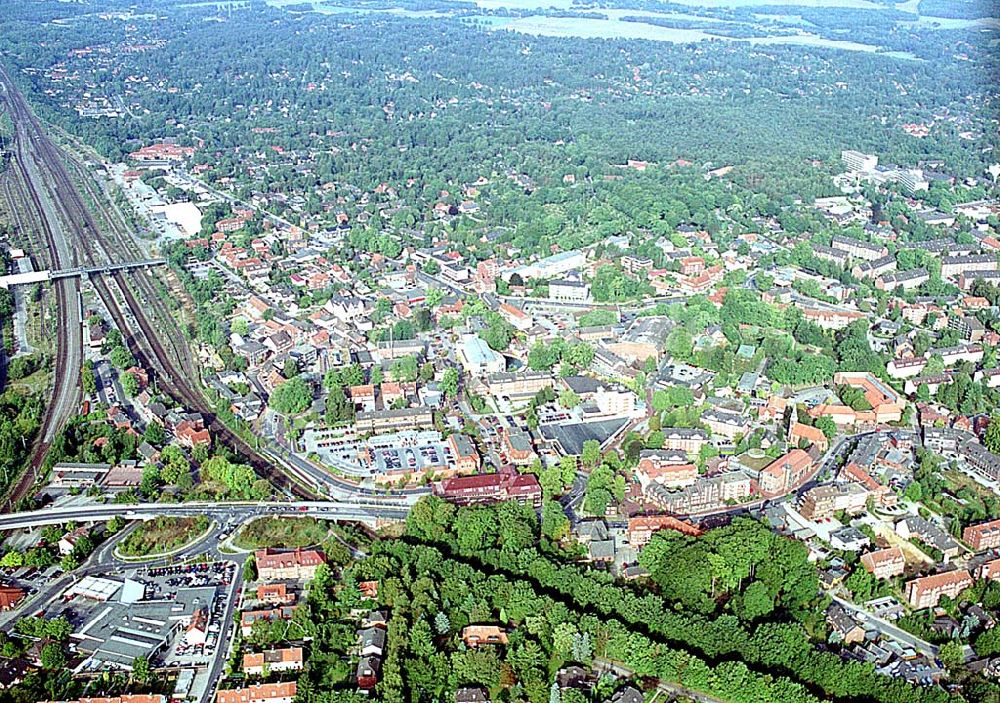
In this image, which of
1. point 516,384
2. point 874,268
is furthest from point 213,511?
point 874,268

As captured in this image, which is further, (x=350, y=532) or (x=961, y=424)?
(x=961, y=424)

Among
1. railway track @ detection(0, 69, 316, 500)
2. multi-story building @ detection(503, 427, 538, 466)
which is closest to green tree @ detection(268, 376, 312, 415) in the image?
railway track @ detection(0, 69, 316, 500)

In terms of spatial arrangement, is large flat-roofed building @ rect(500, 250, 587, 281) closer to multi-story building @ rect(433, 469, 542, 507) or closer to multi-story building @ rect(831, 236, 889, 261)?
multi-story building @ rect(831, 236, 889, 261)

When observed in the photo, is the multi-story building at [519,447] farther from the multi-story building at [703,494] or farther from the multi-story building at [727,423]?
the multi-story building at [727,423]

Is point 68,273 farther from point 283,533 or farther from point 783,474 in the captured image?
point 783,474

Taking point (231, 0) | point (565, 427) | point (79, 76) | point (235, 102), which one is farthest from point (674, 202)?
point (231, 0)

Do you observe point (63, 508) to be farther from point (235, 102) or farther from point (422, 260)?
point (235, 102)
